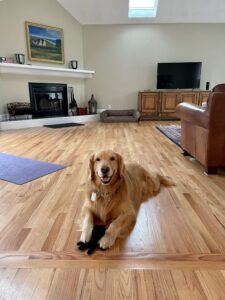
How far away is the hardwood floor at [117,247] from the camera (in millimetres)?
1000

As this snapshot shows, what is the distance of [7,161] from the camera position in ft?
9.34

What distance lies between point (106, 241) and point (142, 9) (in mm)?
6901

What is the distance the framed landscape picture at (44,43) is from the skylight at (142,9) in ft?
Result: 6.89

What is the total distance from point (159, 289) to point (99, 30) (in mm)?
7078

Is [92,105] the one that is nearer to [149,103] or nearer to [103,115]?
[103,115]

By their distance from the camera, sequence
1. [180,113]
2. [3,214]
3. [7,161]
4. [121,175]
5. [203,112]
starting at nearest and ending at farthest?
[121,175], [3,214], [203,112], [7,161], [180,113]

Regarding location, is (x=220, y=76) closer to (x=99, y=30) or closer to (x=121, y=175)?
(x=99, y=30)

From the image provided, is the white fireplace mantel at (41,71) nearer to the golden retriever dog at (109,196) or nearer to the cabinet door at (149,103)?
the cabinet door at (149,103)

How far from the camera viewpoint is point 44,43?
5.87 m

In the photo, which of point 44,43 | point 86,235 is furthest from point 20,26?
point 86,235

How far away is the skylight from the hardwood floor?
18.6 feet

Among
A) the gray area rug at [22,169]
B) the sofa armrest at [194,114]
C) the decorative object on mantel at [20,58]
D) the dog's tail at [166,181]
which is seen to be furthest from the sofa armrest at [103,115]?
the dog's tail at [166,181]

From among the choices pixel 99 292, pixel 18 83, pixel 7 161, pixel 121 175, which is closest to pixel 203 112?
pixel 121 175

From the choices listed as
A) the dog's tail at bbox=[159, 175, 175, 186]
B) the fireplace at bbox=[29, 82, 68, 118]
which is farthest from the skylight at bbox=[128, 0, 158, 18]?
the dog's tail at bbox=[159, 175, 175, 186]
